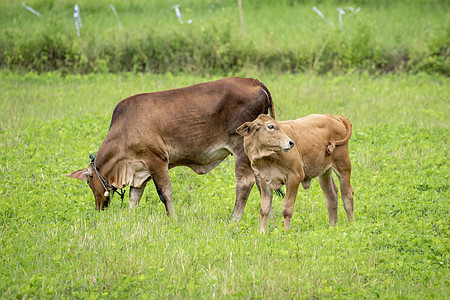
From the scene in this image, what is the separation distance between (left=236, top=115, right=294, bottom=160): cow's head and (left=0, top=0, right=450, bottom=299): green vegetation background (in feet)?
3.57

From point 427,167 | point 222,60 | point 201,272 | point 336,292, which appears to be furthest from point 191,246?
point 222,60

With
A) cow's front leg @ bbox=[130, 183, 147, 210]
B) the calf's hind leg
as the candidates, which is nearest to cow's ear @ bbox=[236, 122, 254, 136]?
the calf's hind leg

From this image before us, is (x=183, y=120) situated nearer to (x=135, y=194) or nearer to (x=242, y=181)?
(x=242, y=181)

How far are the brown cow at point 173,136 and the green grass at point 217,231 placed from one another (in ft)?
1.65

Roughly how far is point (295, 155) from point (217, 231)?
1458 millimetres

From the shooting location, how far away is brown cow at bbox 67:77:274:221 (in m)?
8.74

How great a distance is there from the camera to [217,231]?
25.9 feet

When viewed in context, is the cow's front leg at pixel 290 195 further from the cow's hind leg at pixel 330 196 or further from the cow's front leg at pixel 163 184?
the cow's front leg at pixel 163 184

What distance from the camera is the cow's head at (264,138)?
728 centimetres

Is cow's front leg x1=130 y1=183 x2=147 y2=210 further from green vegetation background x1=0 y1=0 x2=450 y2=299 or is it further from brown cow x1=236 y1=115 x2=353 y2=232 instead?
brown cow x1=236 y1=115 x2=353 y2=232

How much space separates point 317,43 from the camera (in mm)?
19656

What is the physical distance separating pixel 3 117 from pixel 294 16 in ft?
47.8

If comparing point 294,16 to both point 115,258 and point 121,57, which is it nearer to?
point 121,57

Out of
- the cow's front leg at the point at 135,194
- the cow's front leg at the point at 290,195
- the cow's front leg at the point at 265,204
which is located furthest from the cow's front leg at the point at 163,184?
the cow's front leg at the point at 290,195
